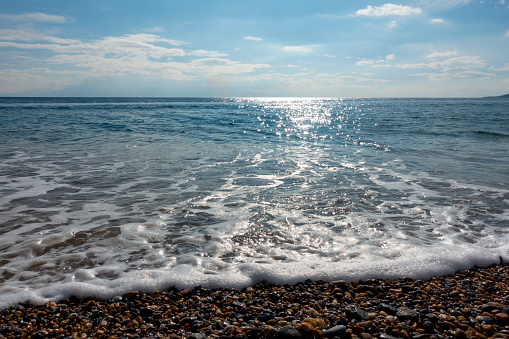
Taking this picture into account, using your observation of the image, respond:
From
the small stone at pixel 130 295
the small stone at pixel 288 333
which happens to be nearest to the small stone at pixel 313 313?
the small stone at pixel 288 333

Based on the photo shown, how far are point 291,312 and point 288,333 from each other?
460 mm

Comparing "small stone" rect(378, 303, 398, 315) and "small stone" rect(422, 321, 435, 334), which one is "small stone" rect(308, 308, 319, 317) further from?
"small stone" rect(422, 321, 435, 334)

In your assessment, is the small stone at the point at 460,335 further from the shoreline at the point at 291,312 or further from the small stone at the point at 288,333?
the small stone at the point at 288,333

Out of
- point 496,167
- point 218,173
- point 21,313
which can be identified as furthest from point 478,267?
point 496,167

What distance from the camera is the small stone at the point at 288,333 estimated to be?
2397mm

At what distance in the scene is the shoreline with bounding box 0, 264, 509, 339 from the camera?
2.52m

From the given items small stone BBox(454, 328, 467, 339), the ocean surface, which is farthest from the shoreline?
the ocean surface

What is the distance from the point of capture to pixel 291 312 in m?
2.86

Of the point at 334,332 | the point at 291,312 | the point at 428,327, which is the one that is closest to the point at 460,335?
the point at 428,327

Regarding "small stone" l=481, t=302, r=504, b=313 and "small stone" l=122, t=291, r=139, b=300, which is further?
"small stone" l=122, t=291, r=139, b=300

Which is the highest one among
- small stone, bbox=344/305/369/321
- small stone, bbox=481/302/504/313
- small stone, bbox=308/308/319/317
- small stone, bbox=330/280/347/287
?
small stone, bbox=481/302/504/313

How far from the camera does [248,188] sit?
7004 mm

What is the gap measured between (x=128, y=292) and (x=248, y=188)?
13.4 ft

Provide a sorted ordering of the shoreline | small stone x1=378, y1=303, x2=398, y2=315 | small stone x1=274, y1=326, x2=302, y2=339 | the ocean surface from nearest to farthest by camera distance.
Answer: small stone x1=274, y1=326, x2=302, y2=339 < the shoreline < small stone x1=378, y1=303, x2=398, y2=315 < the ocean surface
